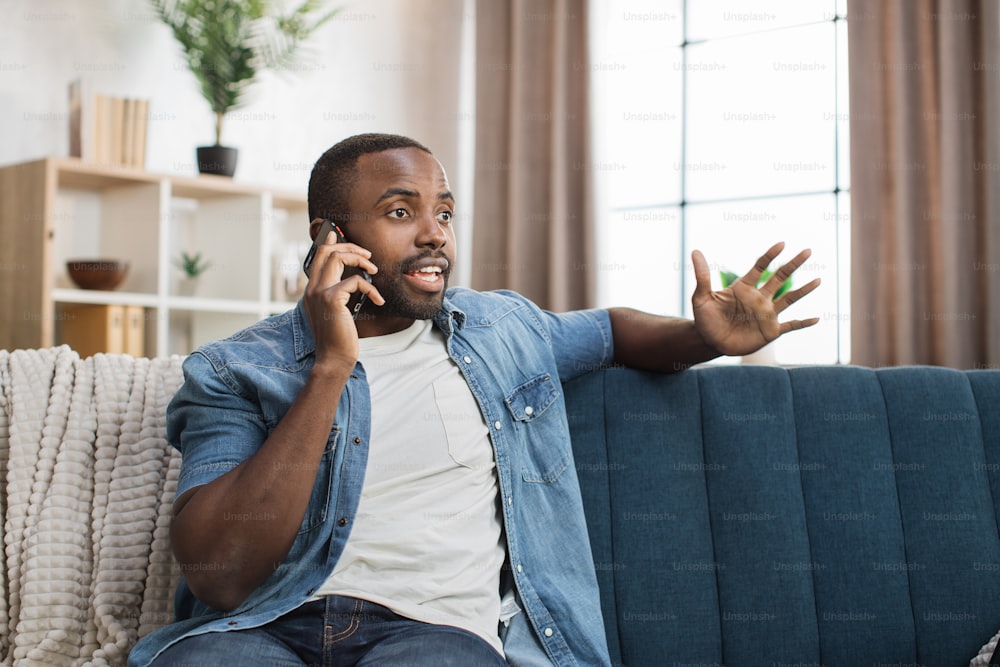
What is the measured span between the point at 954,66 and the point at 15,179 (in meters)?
2.96

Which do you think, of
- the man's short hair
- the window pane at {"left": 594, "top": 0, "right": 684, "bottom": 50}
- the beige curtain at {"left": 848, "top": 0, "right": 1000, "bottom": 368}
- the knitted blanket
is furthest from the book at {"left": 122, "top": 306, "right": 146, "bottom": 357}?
the beige curtain at {"left": 848, "top": 0, "right": 1000, "bottom": 368}

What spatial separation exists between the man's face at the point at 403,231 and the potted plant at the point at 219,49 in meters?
1.93

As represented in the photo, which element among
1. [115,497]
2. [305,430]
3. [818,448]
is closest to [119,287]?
[115,497]

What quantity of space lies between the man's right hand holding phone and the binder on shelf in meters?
1.79

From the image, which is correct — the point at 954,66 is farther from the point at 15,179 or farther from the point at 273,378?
the point at 15,179

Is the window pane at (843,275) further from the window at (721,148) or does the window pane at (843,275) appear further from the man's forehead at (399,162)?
the man's forehead at (399,162)

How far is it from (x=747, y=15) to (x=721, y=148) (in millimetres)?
517

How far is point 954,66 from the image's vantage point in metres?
3.03

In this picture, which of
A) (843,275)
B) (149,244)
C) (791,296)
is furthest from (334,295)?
(843,275)

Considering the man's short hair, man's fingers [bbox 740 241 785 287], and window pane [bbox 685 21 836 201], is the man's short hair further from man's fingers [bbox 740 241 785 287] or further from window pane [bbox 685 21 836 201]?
window pane [bbox 685 21 836 201]

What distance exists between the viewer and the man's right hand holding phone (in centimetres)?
140

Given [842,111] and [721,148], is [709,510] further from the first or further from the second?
[721,148]

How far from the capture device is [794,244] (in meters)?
3.66

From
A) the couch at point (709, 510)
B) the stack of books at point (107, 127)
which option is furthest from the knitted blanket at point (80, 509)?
the stack of books at point (107, 127)
